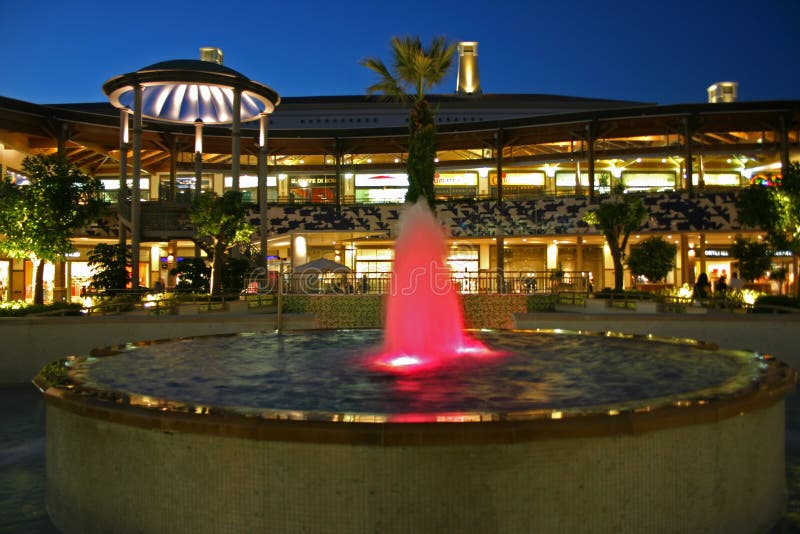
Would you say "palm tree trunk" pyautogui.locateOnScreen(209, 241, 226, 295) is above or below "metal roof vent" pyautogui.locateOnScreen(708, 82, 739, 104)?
below

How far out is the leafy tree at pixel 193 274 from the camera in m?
23.0

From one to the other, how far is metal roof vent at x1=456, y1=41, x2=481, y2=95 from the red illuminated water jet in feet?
155

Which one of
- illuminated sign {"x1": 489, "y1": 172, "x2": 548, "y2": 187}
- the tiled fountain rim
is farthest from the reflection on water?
illuminated sign {"x1": 489, "y1": 172, "x2": 548, "y2": 187}

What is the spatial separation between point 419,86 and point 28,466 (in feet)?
61.4

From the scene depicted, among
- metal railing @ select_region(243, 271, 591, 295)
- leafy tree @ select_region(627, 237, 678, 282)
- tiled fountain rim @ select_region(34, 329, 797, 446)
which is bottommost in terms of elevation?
tiled fountain rim @ select_region(34, 329, 797, 446)

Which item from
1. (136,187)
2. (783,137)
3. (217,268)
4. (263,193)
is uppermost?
(783,137)

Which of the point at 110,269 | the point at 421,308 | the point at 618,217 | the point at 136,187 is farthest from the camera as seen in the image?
the point at 136,187

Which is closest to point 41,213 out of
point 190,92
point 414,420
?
point 190,92

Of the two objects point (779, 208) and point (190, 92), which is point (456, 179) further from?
point (779, 208)

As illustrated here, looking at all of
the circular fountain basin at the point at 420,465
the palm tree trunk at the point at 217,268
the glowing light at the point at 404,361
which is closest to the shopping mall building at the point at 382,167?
the palm tree trunk at the point at 217,268

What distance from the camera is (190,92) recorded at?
Result: 3083 centimetres

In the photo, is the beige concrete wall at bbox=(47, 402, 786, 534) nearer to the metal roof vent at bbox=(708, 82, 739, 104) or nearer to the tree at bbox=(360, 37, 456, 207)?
the tree at bbox=(360, 37, 456, 207)

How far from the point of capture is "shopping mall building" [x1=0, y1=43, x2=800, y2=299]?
92.0ft

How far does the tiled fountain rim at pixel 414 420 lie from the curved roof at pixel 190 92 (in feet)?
71.6
